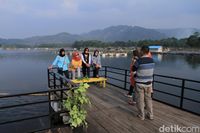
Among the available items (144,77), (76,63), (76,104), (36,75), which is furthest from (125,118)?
(36,75)

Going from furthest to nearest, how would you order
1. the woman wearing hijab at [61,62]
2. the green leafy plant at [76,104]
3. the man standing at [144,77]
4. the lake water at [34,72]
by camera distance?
the lake water at [34,72] → the woman wearing hijab at [61,62] → the man standing at [144,77] → the green leafy plant at [76,104]

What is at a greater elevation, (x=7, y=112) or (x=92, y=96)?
(x=92, y=96)

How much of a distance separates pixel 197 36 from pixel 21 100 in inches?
4265

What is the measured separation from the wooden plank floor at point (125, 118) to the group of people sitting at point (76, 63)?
202 cm

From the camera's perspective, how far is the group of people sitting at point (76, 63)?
23.8ft

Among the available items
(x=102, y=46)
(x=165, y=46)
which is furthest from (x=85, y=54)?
(x=102, y=46)

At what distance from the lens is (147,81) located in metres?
4.33

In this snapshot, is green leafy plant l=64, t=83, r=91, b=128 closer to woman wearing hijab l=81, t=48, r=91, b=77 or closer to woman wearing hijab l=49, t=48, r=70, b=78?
woman wearing hijab l=49, t=48, r=70, b=78

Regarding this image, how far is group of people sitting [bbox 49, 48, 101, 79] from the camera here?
7.26m

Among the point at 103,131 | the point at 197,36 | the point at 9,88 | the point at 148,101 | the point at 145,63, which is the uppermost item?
the point at 197,36

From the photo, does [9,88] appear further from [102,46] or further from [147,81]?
[102,46]

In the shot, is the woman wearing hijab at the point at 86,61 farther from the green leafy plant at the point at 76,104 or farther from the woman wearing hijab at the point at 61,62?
the green leafy plant at the point at 76,104

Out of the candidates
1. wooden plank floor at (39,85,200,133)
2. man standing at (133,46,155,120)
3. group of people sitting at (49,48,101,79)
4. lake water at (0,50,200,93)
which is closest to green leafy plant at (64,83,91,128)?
wooden plank floor at (39,85,200,133)

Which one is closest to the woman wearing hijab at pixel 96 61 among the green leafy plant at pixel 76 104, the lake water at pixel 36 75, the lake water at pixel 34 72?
the green leafy plant at pixel 76 104
